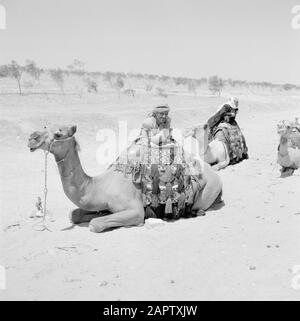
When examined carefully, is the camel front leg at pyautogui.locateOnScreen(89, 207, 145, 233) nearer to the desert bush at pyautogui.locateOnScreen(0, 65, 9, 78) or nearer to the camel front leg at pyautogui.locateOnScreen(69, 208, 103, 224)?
the camel front leg at pyautogui.locateOnScreen(69, 208, 103, 224)

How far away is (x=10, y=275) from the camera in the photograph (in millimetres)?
5438

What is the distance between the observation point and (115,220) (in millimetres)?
6469

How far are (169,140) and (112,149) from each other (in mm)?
7879

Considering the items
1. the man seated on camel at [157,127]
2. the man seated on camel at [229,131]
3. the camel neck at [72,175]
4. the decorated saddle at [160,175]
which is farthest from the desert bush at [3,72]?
the camel neck at [72,175]

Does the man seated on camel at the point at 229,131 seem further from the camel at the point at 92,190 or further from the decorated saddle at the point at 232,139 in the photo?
the camel at the point at 92,190

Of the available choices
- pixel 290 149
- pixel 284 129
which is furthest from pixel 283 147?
pixel 284 129

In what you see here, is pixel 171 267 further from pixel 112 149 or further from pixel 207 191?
pixel 112 149

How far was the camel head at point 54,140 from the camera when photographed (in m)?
6.07

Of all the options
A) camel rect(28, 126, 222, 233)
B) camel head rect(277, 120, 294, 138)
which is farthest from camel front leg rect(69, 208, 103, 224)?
camel head rect(277, 120, 294, 138)

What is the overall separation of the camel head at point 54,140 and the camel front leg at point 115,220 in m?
1.04

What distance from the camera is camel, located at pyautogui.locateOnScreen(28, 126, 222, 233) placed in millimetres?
6184

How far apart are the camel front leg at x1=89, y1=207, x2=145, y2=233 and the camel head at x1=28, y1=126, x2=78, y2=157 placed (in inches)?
40.9

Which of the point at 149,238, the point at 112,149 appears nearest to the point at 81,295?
the point at 149,238
